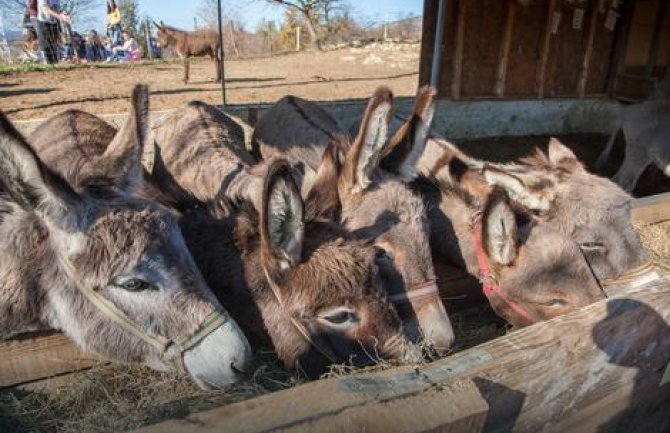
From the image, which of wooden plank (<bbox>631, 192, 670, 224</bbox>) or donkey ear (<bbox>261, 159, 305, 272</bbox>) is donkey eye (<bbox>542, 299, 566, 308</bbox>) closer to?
donkey ear (<bbox>261, 159, 305, 272</bbox>)

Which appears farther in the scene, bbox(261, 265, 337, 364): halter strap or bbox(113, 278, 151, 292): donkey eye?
bbox(261, 265, 337, 364): halter strap

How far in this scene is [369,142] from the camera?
2939mm

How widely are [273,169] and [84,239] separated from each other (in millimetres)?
847

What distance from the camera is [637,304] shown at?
212 cm

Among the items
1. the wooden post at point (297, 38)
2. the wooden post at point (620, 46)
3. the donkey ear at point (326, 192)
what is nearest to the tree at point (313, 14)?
the wooden post at point (297, 38)

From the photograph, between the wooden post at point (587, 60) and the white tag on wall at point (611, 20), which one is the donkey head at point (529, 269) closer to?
the wooden post at point (587, 60)

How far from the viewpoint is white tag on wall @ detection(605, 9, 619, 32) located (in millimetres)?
11031

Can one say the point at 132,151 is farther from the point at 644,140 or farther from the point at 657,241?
the point at 644,140

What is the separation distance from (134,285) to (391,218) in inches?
60.0

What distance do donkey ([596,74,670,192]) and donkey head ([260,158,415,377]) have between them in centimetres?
602

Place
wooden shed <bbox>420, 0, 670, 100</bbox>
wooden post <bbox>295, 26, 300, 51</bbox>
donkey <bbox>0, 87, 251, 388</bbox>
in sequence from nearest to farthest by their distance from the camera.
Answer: donkey <bbox>0, 87, 251, 388</bbox>
wooden shed <bbox>420, 0, 670, 100</bbox>
wooden post <bbox>295, 26, 300, 51</bbox>

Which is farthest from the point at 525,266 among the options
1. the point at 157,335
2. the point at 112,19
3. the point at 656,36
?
the point at 112,19

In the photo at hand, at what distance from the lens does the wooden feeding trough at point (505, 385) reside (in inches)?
52.8

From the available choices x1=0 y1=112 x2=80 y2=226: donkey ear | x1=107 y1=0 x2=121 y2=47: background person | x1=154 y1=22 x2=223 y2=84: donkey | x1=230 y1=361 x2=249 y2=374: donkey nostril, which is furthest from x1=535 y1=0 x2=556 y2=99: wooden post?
x1=107 y1=0 x2=121 y2=47: background person
